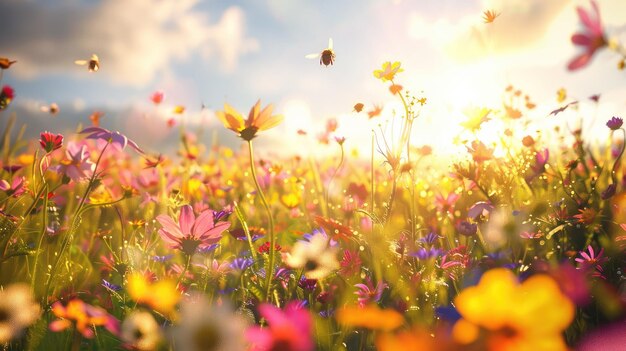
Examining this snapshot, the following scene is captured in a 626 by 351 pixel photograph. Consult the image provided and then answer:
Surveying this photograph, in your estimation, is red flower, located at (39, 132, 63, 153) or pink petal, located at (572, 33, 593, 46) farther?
red flower, located at (39, 132, 63, 153)

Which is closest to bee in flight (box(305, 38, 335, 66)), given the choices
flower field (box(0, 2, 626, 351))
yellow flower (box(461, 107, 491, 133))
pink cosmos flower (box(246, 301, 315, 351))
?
flower field (box(0, 2, 626, 351))

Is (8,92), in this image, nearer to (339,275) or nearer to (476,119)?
(339,275)

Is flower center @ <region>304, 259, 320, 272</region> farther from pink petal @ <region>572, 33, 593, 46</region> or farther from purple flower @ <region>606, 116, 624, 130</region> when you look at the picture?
purple flower @ <region>606, 116, 624, 130</region>

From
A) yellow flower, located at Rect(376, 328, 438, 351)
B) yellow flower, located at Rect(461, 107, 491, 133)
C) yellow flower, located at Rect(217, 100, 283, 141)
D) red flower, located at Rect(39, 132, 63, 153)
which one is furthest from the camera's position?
yellow flower, located at Rect(461, 107, 491, 133)

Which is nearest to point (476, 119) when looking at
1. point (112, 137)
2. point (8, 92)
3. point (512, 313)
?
point (112, 137)

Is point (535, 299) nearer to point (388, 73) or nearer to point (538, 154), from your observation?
point (388, 73)

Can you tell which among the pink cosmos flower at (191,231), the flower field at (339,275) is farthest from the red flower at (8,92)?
the pink cosmos flower at (191,231)
